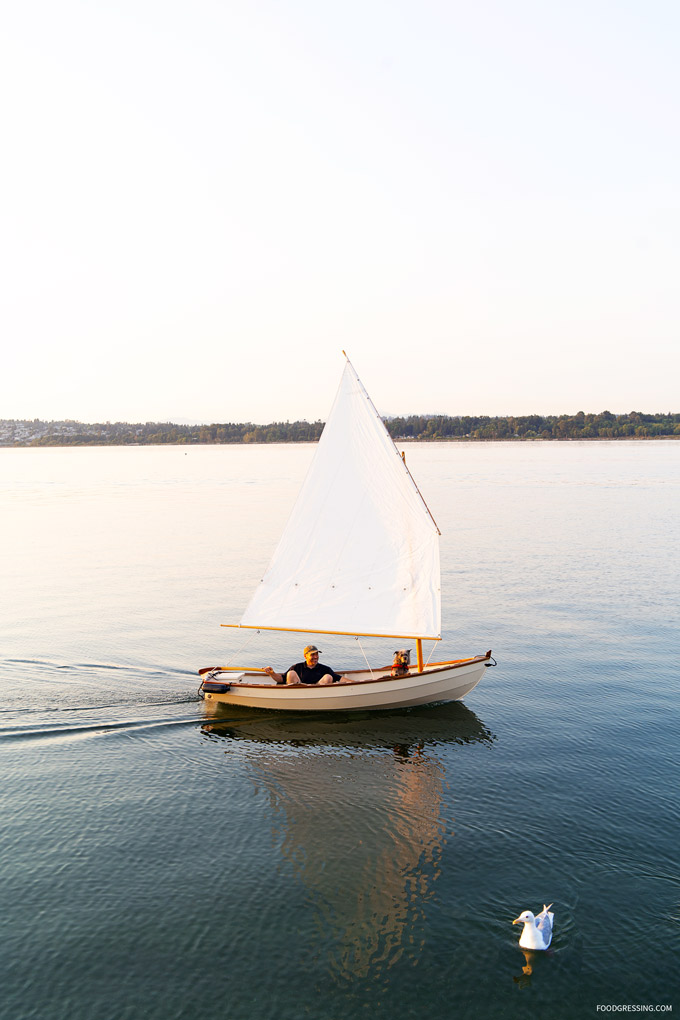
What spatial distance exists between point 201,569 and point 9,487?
10317cm

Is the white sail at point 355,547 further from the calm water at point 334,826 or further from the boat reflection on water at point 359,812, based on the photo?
the calm water at point 334,826

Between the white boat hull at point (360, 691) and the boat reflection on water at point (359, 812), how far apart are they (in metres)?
0.68

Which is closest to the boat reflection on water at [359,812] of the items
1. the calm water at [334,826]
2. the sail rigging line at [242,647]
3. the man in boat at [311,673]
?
the calm water at [334,826]

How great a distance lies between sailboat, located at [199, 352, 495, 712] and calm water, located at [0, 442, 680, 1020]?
1420 mm

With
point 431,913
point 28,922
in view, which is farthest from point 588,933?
point 28,922

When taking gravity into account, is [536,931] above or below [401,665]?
below

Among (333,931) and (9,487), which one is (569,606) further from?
(9,487)

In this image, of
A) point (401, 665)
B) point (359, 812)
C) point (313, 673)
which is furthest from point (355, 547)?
point (359, 812)

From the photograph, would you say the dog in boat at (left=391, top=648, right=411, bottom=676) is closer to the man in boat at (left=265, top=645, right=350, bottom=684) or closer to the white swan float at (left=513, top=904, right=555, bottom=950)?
the man in boat at (left=265, top=645, right=350, bottom=684)

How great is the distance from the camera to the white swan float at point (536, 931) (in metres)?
15.8

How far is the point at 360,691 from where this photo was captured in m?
29.4

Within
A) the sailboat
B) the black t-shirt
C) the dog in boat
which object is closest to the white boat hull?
the sailboat

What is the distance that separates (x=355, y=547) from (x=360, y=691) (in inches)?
221

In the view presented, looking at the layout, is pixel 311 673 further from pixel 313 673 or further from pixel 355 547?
pixel 355 547
